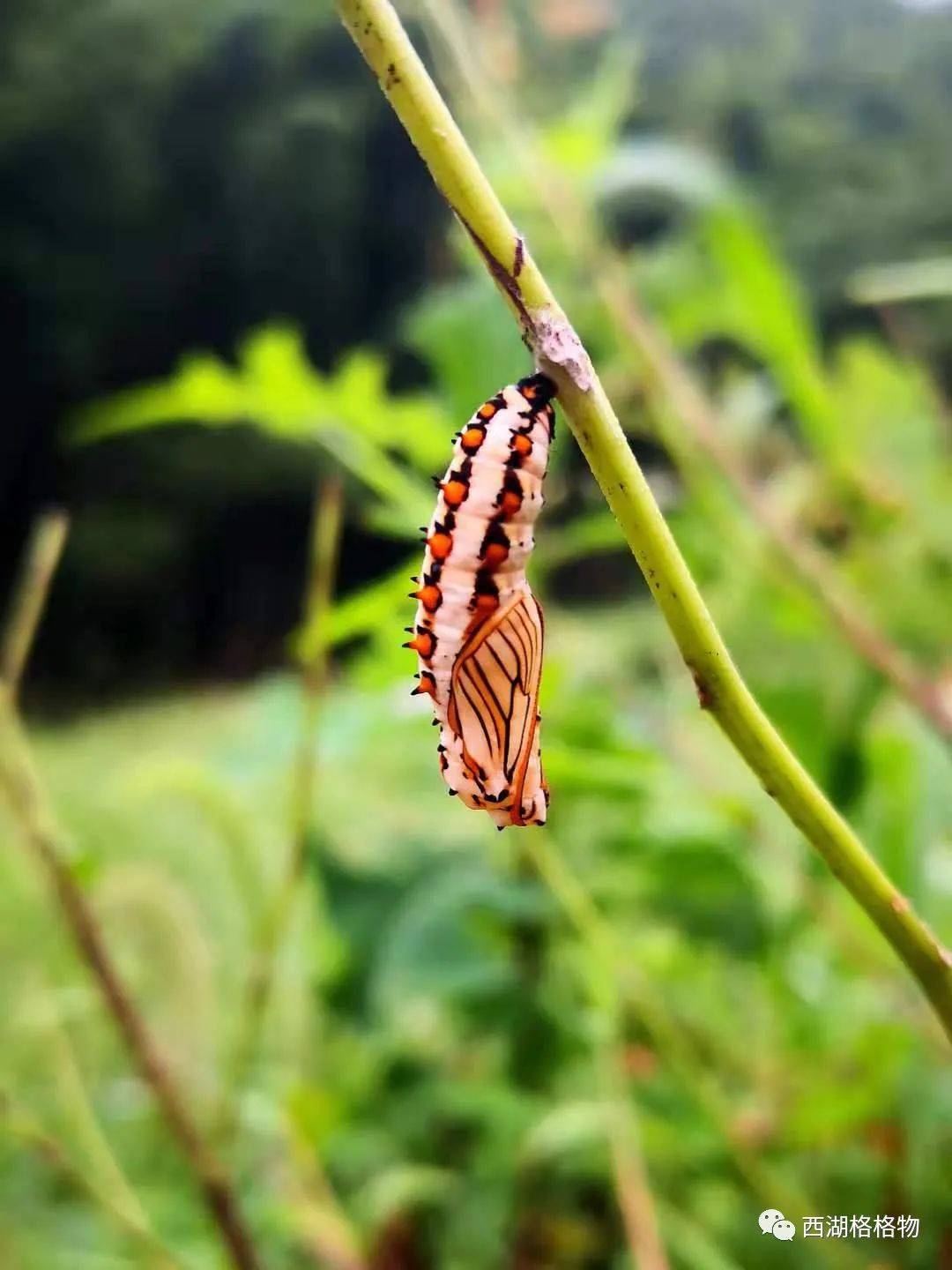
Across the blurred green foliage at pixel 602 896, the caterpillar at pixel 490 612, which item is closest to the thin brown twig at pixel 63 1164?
the blurred green foliage at pixel 602 896

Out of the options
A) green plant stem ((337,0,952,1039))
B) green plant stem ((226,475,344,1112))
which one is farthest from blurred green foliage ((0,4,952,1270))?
green plant stem ((337,0,952,1039))

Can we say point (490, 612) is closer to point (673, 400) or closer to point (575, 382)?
point (575, 382)

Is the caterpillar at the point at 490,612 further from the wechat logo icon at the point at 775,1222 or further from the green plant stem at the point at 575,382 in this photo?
the wechat logo icon at the point at 775,1222

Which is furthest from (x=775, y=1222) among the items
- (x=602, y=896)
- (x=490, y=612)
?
(x=490, y=612)

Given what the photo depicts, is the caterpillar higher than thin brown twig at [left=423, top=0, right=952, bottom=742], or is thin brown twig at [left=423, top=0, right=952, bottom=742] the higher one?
thin brown twig at [left=423, top=0, right=952, bottom=742]

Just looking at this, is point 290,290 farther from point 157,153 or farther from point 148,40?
point 148,40

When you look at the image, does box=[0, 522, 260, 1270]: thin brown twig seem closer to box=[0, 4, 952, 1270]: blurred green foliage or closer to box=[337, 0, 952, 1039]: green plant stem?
box=[0, 4, 952, 1270]: blurred green foliage
